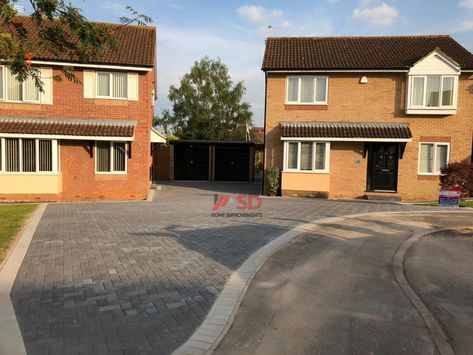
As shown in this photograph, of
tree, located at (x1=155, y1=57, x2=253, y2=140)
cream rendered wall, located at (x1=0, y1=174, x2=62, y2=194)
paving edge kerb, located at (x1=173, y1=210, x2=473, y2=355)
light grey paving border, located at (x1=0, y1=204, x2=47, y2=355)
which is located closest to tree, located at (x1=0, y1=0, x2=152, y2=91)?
light grey paving border, located at (x1=0, y1=204, x2=47, y2=355)

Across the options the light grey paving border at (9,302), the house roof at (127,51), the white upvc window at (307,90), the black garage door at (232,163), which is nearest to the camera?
the light grey paving border at (9,302)

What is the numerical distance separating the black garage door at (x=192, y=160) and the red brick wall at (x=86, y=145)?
970 cm

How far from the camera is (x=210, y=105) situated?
4112 cm

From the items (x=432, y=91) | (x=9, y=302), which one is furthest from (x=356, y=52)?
(x=9, y=302)

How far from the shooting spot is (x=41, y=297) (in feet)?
17.3

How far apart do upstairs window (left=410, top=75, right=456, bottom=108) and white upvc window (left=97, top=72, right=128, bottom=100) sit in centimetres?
1281

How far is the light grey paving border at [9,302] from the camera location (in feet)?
12.9

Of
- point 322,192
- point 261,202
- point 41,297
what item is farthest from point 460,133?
point 41,297

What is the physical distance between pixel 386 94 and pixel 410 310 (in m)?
15.0

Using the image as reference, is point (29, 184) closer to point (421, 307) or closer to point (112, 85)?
point (112, 85)

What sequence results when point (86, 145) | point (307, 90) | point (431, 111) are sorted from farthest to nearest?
1. point (307, 90)
2. point (431, 111)
3. point (86, 145)

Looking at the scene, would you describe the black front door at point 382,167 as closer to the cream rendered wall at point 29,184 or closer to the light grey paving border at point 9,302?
the cream rendered wall at point 29,184

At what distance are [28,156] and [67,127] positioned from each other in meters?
1.93

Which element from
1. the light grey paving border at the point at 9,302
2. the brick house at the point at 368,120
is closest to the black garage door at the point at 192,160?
the brick house at the point at 368,120
